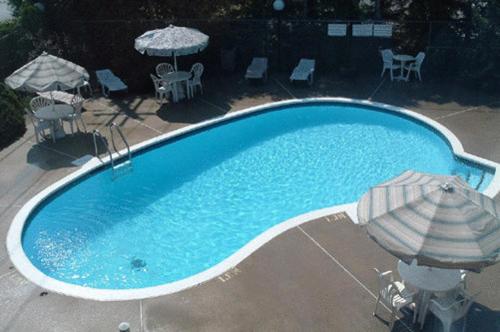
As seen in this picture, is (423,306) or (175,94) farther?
(175,94)

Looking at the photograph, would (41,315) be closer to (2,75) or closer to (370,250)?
(370,250)

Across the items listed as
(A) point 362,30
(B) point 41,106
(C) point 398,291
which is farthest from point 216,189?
(A) point 362,30

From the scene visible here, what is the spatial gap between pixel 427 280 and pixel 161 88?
11.8 metres

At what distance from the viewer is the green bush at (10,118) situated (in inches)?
569

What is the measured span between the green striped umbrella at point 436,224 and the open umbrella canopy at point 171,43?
1005 cm

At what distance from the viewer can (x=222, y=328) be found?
25.9ft

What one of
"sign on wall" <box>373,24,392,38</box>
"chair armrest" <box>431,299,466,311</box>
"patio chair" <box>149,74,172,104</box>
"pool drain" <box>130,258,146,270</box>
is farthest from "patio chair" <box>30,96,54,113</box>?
"chair armrest" <box>431,299,466,311</box>

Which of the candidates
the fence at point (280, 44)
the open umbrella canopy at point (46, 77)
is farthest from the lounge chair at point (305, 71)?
the open umbrella canopy at point (46, 77)

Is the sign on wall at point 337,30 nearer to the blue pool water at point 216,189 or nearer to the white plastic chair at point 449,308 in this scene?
the blue pool water at point 216,189

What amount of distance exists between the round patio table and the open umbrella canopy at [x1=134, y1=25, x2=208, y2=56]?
3.01 ft

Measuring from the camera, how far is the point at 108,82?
1759cm

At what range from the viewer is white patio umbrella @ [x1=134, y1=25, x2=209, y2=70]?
15.6 metres

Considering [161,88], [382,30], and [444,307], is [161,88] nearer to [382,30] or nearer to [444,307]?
[382,30]

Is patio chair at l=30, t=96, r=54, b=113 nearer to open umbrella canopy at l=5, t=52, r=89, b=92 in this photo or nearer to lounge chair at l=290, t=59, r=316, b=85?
open umbrella canopy at l=5, t=52, r=89, b=92
